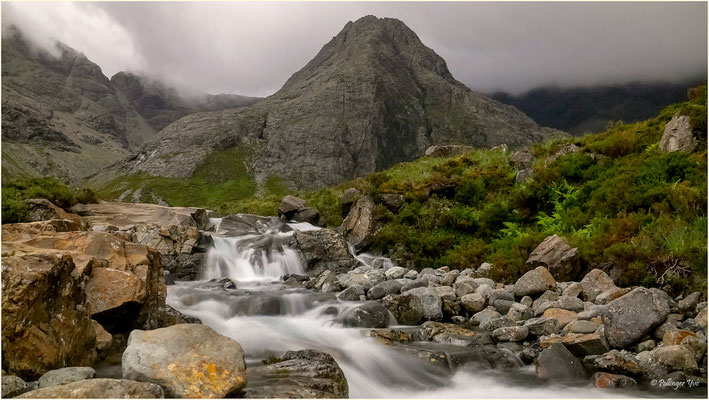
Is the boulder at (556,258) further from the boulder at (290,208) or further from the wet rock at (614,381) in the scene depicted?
the boulder at (290,208)

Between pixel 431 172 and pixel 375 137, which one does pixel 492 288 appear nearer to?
pixel 431 172

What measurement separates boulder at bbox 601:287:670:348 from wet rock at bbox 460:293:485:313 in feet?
10.3

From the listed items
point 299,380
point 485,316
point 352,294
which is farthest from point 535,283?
point 299,380

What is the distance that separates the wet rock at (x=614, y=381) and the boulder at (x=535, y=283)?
421cm

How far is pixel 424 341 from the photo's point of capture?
31.2 feet

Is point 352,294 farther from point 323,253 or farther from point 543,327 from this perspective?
point 543,327

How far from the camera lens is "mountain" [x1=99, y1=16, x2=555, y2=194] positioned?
378ft

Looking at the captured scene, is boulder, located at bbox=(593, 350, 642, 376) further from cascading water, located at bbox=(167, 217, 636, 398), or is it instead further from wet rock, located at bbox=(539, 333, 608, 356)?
cascading water, located at bbox=(167, 217, 636, 398)

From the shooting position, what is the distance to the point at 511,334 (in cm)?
912

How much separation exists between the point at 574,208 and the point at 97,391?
15.2 metres

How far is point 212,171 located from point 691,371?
107403 millimetres

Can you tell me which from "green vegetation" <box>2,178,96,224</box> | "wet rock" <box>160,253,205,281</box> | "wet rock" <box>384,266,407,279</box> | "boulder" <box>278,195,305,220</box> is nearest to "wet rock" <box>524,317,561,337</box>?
"wet rock" <box>384,266,407,279</box>

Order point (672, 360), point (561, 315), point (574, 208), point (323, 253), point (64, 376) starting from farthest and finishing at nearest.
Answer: point (323, 253)
point (574, 208)
point (561, 315)
point (672, 360)
point (64, 376)

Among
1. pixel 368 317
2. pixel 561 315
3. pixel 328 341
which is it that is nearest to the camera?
pixel 561 315
